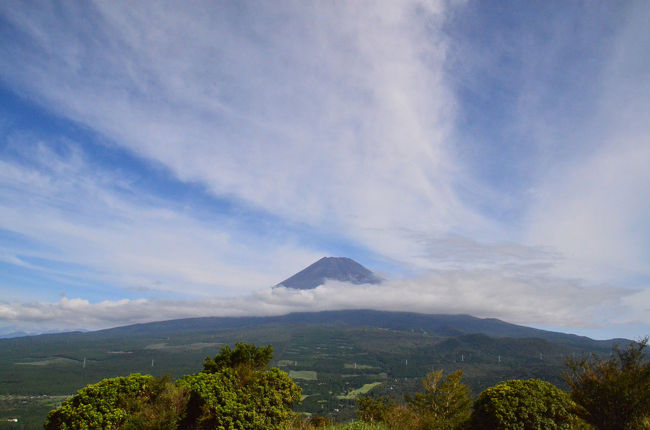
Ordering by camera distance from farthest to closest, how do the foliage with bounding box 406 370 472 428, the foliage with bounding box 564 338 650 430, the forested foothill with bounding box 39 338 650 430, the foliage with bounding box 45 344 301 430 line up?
the foliage with bounding box 406 370 472 428 → the foliage with bounding box 564 338 650 430 → the forested foothill with bounding box 39 338 650 430 → the foliage with bounding box 45 344 301 430

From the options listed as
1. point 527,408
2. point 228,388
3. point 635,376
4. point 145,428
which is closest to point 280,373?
point 228,388

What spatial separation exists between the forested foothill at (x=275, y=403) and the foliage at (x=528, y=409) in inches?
1.3

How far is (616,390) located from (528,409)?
330cm

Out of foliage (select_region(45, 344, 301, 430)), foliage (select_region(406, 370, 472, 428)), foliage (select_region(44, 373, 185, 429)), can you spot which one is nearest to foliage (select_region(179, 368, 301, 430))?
foliage (select_region(45, 344, 301, 430))

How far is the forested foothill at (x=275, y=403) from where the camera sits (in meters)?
12.6

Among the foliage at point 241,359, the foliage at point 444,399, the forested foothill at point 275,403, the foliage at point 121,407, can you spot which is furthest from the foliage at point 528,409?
the foliage at point 121,407

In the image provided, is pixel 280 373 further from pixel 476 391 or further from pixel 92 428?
pixel 476 391

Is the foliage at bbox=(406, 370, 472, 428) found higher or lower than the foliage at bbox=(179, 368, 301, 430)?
lower

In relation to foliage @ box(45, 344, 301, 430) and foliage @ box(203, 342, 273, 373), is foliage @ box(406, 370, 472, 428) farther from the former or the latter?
foliage @ box(45, 344, 301, 430)

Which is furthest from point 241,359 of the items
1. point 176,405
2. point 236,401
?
point 176,405

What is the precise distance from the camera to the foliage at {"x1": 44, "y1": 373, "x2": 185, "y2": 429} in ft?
38.7

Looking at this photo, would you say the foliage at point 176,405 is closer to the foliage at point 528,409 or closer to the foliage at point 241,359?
the foliage at point 241,359

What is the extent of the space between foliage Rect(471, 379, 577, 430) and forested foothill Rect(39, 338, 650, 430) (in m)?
0.03

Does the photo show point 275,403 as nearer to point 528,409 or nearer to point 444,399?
point 528,409
